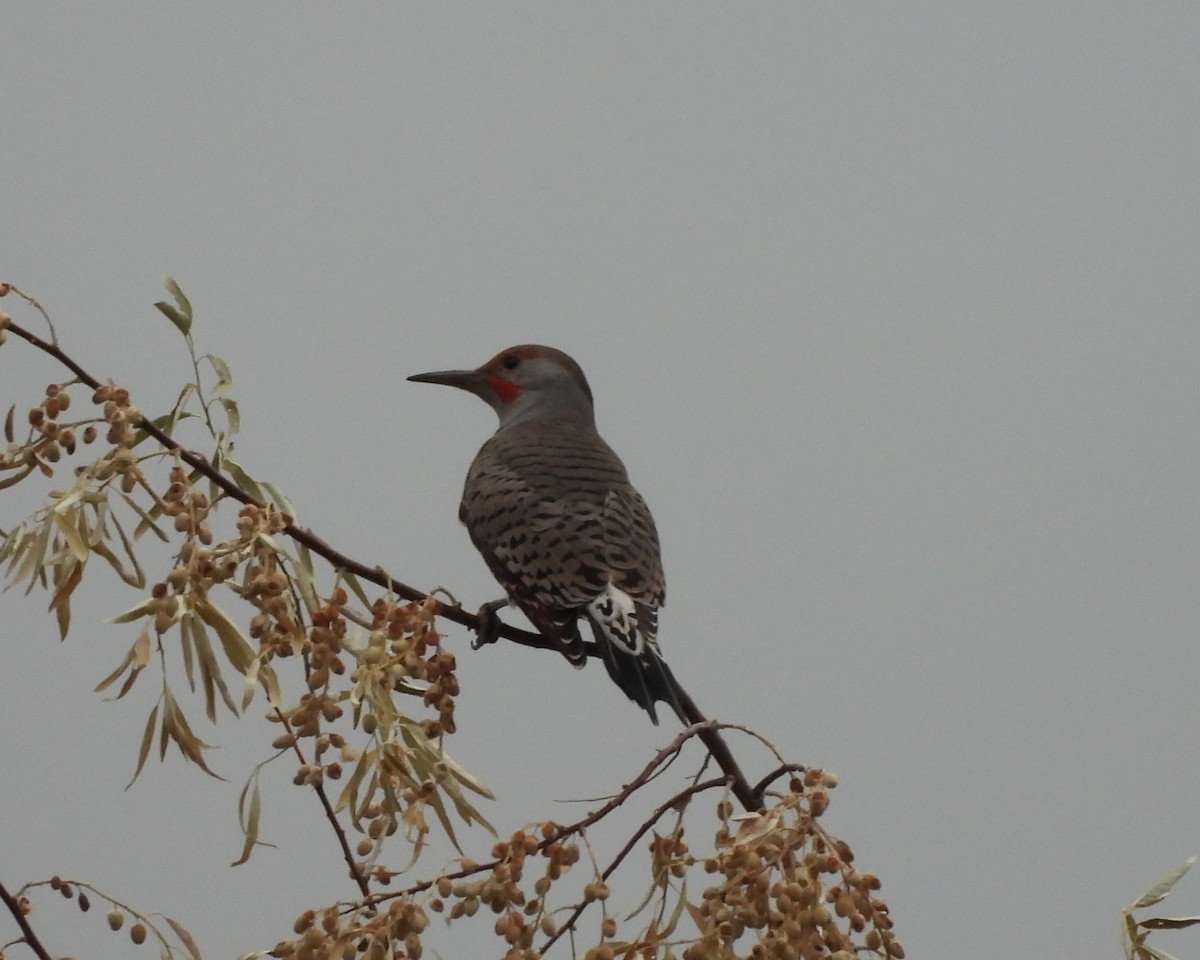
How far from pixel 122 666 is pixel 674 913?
478 millimetres

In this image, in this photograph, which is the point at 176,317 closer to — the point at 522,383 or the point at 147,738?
the point at 147,738

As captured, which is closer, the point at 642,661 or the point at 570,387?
the point at 642,661

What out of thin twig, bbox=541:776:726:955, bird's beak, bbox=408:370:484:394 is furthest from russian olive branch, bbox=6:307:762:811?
bird's beak, bbox=408:370:484:394

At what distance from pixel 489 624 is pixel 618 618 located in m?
0.18

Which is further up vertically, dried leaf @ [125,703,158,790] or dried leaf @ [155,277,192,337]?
dried leaf @ [155,277,192,337]

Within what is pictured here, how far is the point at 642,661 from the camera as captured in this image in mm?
1579

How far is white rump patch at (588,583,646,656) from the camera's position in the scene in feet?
5.30

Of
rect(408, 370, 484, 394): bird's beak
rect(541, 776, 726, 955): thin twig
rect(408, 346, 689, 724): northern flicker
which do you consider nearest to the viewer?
rect(541, 776, 726, 955): thin twig

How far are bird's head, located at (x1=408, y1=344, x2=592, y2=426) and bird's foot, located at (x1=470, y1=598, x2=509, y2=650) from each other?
0.57m

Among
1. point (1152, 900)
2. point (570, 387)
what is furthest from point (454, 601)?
point (570, 387)

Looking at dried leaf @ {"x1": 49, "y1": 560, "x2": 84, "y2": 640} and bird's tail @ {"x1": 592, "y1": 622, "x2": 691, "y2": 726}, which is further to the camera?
bird's tail @ {"x1": 592, "y1": 622, "x2": 691, "y2": 726}

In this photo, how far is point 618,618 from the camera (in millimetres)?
1684

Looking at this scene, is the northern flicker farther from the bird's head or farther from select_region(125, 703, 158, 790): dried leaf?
select_region(125, 703, 158, 790): dried leaf

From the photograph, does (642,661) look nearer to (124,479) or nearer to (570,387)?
(124,479)
